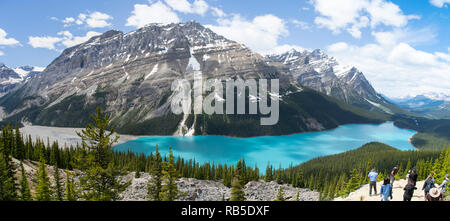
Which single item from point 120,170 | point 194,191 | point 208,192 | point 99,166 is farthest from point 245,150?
point 99,166

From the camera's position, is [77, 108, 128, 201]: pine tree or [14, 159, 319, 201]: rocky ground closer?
[77, 108, 128, 201]: pine tree

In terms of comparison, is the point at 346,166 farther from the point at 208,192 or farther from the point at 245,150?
the point at 208,192

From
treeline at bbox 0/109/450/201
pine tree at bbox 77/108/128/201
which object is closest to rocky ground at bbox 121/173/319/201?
treeline at bbox 0/109/450/201

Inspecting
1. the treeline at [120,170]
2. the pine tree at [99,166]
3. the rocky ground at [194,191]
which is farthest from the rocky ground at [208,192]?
the pine tree at [99,166]

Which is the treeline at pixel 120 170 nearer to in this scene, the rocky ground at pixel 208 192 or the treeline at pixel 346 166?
the treeline at pixel 346 166

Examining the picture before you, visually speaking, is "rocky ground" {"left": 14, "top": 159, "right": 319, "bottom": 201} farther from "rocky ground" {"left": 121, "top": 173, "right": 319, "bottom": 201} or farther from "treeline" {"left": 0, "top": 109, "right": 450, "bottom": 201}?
"treeline" {"left": 0, "top": 109, "right": 450, "bottom": 201}

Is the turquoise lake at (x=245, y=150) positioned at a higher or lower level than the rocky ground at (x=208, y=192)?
lower

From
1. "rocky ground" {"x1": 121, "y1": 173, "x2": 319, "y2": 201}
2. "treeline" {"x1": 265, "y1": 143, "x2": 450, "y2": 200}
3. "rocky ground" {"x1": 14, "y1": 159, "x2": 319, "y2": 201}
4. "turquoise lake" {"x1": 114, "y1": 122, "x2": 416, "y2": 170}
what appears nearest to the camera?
"rocky ground" {"x1": 14, "y1": 159, "x2": 319, "y2": 201}

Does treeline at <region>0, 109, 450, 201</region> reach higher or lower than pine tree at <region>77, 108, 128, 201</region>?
lower

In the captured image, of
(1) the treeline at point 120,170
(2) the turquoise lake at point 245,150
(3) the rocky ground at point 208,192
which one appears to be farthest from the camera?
(2) the turquoise lake at point 245,150

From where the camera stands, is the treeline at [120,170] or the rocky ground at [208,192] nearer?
the treeline at [120,170]

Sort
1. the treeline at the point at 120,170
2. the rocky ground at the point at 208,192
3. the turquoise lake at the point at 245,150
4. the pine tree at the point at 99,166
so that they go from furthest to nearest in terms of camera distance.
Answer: the turquoise lake at the point at 245,150 → the rocky ground at the point at 208,192 → the treeline at the point at 120,170 → the pine tree at the point at 99,166
